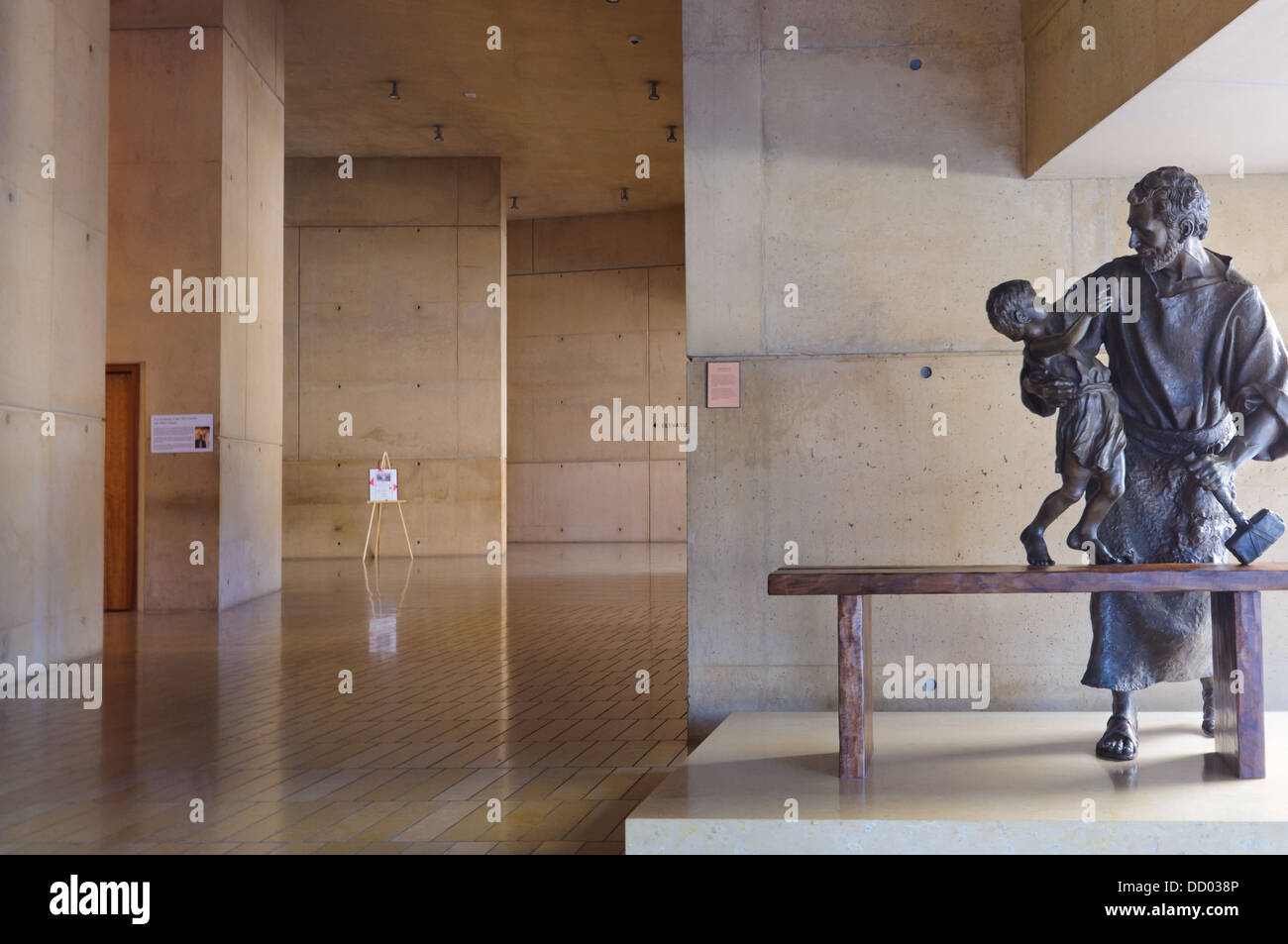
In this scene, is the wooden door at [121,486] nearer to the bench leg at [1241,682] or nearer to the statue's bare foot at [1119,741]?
the statue's bare foot at [1119,741]

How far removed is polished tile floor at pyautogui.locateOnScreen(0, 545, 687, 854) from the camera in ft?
→ 12.7

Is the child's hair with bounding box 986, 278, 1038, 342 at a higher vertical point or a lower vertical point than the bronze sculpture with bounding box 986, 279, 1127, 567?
higher

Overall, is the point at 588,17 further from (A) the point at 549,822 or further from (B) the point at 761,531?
(A) the point at 549,822

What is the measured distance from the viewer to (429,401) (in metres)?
18.4

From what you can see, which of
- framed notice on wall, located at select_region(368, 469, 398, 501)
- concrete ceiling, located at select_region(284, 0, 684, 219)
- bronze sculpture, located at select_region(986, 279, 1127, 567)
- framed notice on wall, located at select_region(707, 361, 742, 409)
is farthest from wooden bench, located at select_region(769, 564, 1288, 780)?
framed notice on wall, located at select_region(368, 469, 398, 501)

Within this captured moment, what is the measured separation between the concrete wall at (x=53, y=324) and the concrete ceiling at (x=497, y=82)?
227 inches

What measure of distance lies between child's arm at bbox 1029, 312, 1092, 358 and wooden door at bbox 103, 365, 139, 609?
9.02m

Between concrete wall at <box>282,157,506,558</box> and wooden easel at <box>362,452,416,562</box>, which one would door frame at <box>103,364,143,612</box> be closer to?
wooden easel at <box>362,452,416,562</box>

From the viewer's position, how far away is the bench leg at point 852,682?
→ 12.3 ft

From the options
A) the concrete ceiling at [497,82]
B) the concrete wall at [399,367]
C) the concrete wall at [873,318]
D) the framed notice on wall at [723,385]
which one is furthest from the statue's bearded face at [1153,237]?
the concrete wall at [399,367]

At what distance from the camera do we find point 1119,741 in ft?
13.3

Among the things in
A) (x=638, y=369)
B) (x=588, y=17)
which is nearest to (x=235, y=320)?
(x=588, y=17)

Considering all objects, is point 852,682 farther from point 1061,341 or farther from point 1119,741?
point 1061,341

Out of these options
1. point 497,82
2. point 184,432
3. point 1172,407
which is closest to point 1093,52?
point 1172,407
